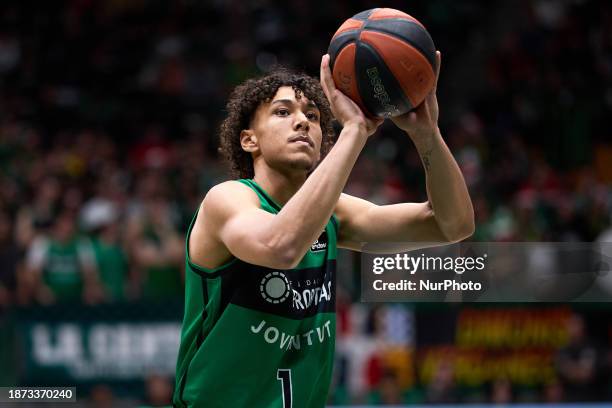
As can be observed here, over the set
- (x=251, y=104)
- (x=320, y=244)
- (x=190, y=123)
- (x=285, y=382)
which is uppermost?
(x=190, y=123)

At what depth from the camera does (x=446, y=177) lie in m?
3.50

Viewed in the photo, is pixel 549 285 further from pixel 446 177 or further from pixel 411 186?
pixel 411 186

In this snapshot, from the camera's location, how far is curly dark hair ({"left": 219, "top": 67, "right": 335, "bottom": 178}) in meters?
3.69

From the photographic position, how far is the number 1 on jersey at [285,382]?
3373mm

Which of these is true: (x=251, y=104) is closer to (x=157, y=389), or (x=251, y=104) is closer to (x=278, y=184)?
(x=278, y=184)

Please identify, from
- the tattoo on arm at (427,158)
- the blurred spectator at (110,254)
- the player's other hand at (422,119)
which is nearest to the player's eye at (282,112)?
the player's other hand at (422,119)

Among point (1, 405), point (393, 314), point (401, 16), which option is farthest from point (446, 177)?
point (393, 314)

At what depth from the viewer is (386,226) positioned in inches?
148

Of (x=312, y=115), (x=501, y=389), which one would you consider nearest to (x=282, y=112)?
(x=312, y=115)

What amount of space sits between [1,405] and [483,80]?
29.7ft

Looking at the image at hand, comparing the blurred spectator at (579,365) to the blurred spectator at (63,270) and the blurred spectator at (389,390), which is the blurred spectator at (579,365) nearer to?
the blurred spectator at (389,390)

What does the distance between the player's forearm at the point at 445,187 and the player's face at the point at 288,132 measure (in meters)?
0.39

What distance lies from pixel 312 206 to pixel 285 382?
0.76 meters

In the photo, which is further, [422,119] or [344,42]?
[422,119]
